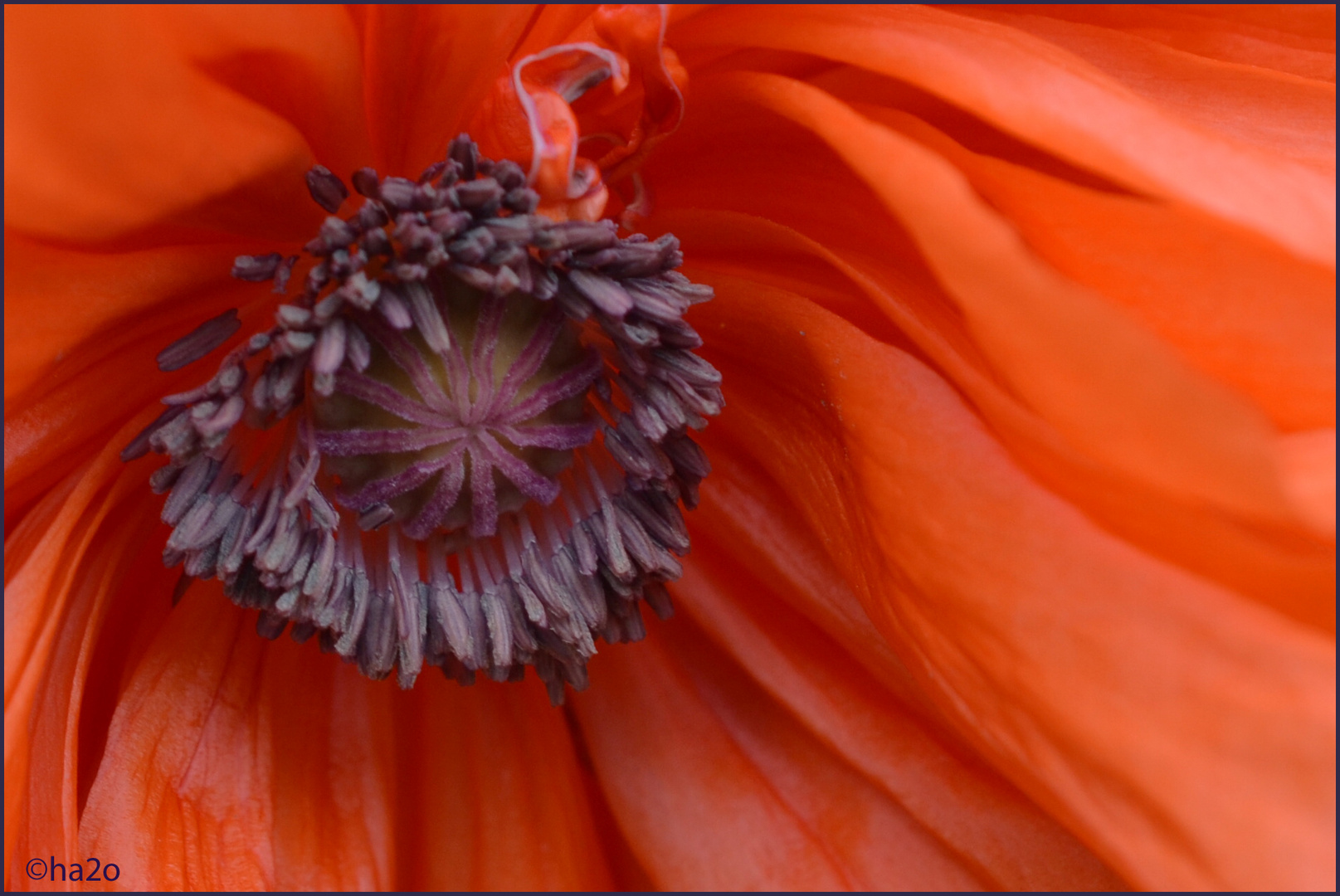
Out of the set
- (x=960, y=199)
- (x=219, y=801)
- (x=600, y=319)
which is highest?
(x=960, y=199)

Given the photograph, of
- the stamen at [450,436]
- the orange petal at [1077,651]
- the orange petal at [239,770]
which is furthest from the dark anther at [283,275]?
the orange petal at [1077,651]

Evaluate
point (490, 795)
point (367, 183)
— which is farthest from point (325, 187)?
point (490, 795)

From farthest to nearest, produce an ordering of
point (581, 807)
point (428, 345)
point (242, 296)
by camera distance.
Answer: point (581, 807), point (242, 296), point (428, 345)

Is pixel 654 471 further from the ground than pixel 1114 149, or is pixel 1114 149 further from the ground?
pixel 1114 149

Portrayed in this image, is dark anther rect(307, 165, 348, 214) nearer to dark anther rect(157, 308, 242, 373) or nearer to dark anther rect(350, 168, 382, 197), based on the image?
dark anther rect(350, 168, 382, 197)

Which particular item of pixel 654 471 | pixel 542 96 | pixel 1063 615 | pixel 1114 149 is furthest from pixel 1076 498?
pixel 542 96

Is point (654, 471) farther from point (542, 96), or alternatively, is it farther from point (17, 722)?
point (17, 722)

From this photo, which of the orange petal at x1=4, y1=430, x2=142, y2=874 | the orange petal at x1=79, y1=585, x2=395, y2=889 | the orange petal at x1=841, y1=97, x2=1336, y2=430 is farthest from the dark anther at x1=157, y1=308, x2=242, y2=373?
the orange petal at x1=841, y1=97, x2=1336, y2=430
